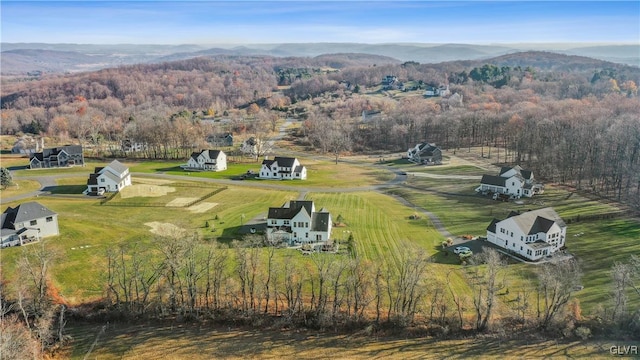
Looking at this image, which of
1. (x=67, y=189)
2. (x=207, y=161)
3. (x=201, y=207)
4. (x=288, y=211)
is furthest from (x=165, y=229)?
(x=207, y=161)

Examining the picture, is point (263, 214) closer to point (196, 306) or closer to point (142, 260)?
point (142, 260)

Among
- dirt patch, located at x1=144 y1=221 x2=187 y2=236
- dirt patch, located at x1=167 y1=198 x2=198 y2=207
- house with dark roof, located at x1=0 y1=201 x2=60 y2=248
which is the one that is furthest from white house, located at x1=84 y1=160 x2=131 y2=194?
dirt patch, located at x1=144 y1=221 x2=187 y2=236

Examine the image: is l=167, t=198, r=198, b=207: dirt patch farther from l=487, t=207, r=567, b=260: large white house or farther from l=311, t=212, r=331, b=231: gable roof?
l=487, t=207, r=567, b=260: large white house

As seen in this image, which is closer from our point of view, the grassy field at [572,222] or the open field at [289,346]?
the open field at [289,346]

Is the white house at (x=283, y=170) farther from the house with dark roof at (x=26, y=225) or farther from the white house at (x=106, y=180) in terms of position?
the house with dark roof at (x=26, y=225)

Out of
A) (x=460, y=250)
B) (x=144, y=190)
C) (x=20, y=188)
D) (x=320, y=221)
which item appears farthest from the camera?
(x=20, y=188)

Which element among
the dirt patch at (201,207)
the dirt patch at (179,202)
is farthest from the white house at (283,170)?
the dirt patch at (201,207)

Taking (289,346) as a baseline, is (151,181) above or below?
above

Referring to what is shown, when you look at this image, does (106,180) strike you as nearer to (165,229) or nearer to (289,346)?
(165,229)
